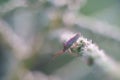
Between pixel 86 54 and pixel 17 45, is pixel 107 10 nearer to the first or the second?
pixel 17 45

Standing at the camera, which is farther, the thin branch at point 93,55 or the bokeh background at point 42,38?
the bokeh background at point 42,38

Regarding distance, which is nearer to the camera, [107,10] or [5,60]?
[5,60]

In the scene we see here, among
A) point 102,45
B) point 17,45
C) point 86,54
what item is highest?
point 102,45

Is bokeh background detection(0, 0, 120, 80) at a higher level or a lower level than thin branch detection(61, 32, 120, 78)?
higher

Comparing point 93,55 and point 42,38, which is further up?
point 42,38

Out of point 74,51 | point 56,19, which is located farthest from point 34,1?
point 74,51

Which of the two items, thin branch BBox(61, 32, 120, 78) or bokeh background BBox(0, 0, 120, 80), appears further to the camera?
bokeh background BBox(0, 0, 120, 80)

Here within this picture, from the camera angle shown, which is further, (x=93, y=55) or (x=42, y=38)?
(x=42, y=38)

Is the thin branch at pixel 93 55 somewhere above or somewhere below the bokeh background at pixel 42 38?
below
